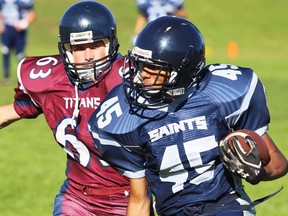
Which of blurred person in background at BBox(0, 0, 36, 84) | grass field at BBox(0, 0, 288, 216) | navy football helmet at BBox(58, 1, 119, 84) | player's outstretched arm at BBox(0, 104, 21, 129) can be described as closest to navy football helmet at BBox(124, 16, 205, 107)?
navy football helmet at BBox(58, 1, 119, 84)

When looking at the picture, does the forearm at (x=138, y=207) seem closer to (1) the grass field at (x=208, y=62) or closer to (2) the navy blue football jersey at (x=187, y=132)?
(2) the navy blue football jersey at (x=187, y=132)

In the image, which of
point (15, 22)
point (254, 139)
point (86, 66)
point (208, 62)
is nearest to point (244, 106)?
point (254, 139)

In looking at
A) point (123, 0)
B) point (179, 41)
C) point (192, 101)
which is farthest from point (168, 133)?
point (123, 0)

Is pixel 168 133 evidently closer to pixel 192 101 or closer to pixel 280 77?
pixel 192 101

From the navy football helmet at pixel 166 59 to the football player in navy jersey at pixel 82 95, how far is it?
489 millimetres

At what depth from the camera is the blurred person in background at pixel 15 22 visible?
15344 mm

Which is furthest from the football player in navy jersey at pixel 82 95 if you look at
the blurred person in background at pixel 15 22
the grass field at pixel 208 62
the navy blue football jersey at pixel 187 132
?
the blurred person in background at pixel 15 22

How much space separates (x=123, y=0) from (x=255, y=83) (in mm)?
27621

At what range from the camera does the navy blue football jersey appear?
366 centimetres

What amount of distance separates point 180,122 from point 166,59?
11.4 inches

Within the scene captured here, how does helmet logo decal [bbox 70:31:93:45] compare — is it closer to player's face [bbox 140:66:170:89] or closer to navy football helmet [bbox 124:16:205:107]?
navy football helmet [bbox 124:16:205:107]

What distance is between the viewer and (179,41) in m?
3.66

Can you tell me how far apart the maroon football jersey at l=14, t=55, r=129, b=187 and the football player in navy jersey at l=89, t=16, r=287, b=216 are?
403 millimetres

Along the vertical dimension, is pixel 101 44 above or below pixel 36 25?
above
